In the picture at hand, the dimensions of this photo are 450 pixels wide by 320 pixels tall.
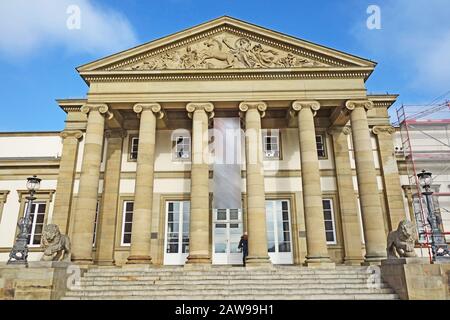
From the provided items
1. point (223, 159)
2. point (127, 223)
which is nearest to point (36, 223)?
point (127, 223)

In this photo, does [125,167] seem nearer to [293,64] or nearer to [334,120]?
[293,64]

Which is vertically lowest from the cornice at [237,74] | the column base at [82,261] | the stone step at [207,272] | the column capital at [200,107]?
the stone step at [207,272]

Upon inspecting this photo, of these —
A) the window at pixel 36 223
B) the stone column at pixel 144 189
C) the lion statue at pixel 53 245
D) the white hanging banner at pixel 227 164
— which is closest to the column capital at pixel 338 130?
the white hanging banner at pixel 227 164

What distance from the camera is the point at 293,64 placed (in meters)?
17.6

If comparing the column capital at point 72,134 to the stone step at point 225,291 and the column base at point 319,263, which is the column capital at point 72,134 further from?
the column base at point 319,263

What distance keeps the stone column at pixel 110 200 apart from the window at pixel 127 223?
53 cm

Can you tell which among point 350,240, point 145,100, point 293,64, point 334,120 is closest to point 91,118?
point 145,100

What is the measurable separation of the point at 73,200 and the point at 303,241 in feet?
41.3

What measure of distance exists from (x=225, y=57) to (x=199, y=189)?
6908 mm

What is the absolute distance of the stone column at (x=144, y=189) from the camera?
1500 cm

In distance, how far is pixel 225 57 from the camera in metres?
17.6

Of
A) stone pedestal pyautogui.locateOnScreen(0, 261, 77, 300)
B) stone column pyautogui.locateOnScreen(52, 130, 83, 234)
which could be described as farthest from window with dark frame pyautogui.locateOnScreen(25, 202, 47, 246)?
stone pedestal pyautogui.locateOnScreen(0, 261, 77, 300)

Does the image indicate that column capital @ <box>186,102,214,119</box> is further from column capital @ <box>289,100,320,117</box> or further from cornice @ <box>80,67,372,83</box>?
column capital @ <box>289,100,320,117</box>
